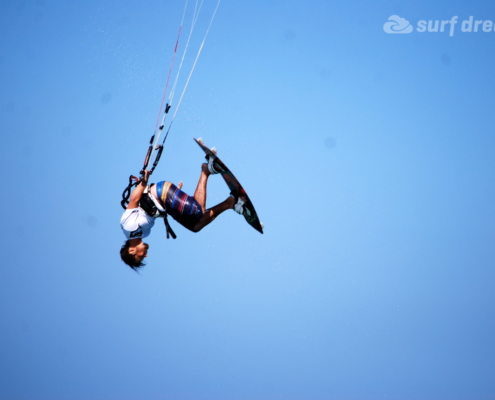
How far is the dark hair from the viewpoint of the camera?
7.56 m

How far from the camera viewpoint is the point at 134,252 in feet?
24.7

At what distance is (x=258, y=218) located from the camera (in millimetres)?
8055

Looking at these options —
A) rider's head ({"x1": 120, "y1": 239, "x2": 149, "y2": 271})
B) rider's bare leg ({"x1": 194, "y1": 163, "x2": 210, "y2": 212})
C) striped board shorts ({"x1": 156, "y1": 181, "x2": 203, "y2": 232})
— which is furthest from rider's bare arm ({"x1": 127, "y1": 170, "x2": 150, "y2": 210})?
rider's bare leg ({"x1": 194, "y1": 163, "x2": 210, "y2": 212})

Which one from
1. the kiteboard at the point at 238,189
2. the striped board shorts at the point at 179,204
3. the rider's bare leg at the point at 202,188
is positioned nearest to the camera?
the striped board shorts at the point at 179,204

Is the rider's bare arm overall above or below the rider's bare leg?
below

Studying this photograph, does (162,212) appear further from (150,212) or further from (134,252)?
(134,252)

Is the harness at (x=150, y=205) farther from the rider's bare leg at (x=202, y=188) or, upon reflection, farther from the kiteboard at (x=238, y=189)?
the kiteboard at (x=238, y=189)

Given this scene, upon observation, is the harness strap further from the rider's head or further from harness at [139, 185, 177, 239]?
the rider's head

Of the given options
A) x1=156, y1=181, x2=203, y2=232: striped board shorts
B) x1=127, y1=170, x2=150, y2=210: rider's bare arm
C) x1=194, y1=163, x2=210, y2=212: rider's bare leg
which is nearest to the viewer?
x1=127, y1=170, x2=150, y2=210: rider's bare arm

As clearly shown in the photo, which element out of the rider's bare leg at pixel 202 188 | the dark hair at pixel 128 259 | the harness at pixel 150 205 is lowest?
the dark hair at pixel 128 259

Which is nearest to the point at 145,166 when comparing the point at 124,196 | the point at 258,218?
the point at 124,196

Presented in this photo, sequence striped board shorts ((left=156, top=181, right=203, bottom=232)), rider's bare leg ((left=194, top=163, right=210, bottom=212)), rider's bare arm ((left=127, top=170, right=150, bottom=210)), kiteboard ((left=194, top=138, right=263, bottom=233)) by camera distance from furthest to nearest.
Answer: rider's bare leg ((left=194, top=163, right=210, bottom=212)) < kiteboard ((left=194, top=138, right=263, bottom=233)) < striped board shorts ((left=156, top=181, right=203, bottom=232)) < rider's bare arm ((left=127, top=170, right=150, bottom=210))

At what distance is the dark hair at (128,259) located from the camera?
298 inches

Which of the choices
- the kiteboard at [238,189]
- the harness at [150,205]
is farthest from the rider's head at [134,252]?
the kiteboard at [238,189]
